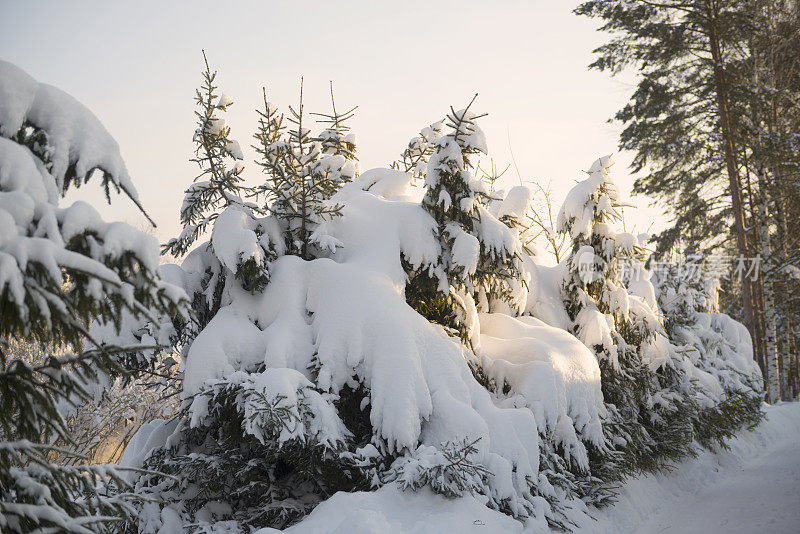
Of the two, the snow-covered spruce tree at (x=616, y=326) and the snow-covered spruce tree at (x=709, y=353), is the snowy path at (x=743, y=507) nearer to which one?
the snow-covered spruce tree at (x=616, y=326)

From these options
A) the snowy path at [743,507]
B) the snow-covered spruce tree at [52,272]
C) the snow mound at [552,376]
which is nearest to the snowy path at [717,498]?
the snowy path at [743,507]

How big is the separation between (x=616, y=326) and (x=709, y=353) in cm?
563

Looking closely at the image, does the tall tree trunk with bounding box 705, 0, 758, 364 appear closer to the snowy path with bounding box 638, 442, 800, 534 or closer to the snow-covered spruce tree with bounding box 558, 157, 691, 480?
the snowy path with bounding box 638, 442, 800, 534

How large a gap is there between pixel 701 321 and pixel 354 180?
979 cm

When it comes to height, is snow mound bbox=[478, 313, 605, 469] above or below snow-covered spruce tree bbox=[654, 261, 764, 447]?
above

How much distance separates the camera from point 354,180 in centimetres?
839

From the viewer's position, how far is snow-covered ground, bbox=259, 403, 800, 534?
4.05 meters

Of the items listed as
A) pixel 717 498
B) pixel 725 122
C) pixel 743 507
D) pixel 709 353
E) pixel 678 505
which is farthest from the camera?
pixel 725 122

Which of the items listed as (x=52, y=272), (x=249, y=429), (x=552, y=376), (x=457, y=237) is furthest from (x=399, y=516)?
(x=52, y=272)

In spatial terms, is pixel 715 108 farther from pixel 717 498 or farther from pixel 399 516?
pixel 399 516

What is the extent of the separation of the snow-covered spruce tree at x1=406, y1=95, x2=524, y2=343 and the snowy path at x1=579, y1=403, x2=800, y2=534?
8.98 ft

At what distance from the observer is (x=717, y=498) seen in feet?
26.5

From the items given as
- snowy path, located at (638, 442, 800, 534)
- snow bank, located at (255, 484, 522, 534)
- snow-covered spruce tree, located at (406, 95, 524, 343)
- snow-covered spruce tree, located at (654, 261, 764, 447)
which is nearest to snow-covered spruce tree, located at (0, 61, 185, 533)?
snow bank, located at (255, 484, 522, 534)

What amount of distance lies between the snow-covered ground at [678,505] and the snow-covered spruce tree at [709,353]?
632 mm
